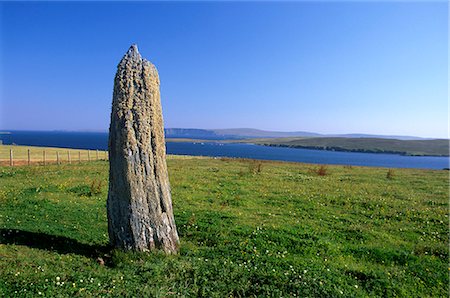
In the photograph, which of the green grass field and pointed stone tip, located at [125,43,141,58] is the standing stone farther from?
the green grass field

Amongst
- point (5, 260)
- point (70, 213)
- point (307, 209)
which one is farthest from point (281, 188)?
point (5, 260)

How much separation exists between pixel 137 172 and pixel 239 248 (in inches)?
179

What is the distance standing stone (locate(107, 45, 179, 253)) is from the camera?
10859mm

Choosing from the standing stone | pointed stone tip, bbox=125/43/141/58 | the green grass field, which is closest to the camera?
the green grass field

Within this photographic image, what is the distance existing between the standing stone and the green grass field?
75 cm

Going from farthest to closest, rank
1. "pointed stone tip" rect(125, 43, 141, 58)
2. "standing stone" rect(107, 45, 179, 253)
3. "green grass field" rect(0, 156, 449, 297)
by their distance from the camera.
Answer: "pointed stone tip" rect(125, 43, 141, 58)
"standing stone" rect(107, 45, 179, 253)
"green grass field" rect(0, 156, 449, 297)

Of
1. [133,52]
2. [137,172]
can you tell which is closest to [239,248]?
[137,172]

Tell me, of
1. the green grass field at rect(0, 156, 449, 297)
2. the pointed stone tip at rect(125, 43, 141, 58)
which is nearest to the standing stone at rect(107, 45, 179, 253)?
the pointed stone tip at rect(125, 43, 141, 58)

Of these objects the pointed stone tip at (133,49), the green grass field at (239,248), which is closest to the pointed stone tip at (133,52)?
the pointed stone tip at (133,49)

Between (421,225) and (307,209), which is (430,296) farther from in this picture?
(307,209)

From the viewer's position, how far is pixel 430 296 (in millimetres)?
9469

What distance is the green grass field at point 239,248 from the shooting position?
8.75 meters

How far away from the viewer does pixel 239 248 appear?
11547 mm

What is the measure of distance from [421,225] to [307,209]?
549 cm
